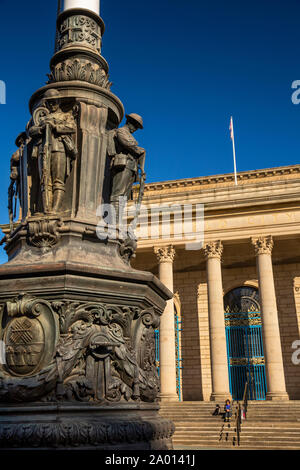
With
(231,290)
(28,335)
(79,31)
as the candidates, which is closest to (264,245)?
(231,290)

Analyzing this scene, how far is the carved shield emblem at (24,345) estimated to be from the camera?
3.98m

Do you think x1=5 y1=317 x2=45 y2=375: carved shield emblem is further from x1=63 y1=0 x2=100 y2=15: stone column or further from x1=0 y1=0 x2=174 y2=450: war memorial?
x1=63 y1=0 x2=100 y2=15: stone column

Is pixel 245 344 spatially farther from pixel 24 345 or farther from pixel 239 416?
pixel 24 345

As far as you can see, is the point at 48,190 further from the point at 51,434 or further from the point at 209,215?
the point at 209,215

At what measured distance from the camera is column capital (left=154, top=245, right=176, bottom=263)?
26850 mm

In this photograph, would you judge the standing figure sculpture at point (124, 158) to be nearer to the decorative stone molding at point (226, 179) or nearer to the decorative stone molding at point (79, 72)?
the decorative stone molding at point (79, 72)

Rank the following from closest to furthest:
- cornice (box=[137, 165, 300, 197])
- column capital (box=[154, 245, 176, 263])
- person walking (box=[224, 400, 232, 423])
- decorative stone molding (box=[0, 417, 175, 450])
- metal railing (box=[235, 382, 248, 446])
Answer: decorative stone molding (box=[0, 417, 175, 450]) < metal railing (box=[235, 382, 248, 446]) < person walking (box=[224, 400, 232, 423]) < column capital (box=[154, 245, 176, 263]) < cornice (box=[137, 165, 300, 197])

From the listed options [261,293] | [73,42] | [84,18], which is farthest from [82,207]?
[261,293]

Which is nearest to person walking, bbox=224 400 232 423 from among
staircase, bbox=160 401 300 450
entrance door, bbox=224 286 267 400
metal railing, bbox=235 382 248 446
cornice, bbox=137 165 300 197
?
staircase, bbox=160 401 300 450

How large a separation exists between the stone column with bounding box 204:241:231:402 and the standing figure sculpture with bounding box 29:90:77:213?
20.9 m

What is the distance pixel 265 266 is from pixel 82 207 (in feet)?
70.7

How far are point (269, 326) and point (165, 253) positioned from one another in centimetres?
696

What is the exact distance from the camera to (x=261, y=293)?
24.9 m

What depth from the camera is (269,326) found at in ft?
79.0
